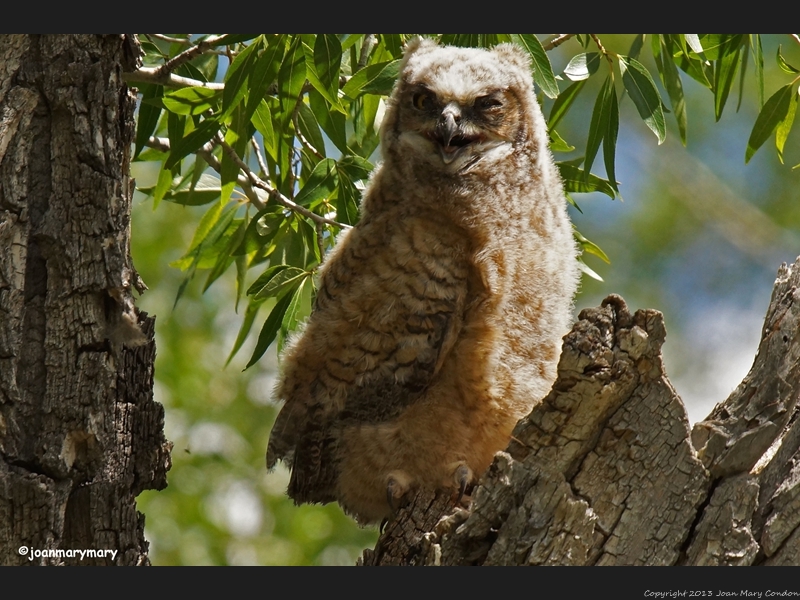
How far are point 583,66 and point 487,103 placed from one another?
0.31 meters

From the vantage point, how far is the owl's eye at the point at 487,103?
9.02 feet

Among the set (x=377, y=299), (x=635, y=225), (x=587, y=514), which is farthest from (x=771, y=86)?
(x=587, y=514)

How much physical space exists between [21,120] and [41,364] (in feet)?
1.90

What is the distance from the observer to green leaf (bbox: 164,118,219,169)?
258 centimetres

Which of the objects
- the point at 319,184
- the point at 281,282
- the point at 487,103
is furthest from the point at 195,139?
the point at 487,103

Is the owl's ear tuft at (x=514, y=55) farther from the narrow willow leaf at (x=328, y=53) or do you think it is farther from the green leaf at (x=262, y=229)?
the green leaf at (x=262, y=229)

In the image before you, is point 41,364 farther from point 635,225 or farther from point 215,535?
point 635,225

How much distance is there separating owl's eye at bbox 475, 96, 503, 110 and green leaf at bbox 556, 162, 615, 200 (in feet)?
1.27

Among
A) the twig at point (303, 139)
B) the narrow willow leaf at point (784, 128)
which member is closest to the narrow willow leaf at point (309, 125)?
the twig at point (303, 139)

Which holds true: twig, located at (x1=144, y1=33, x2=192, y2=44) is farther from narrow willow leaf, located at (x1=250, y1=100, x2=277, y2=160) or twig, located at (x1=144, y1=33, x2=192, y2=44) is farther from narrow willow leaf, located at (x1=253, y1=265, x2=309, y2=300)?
narrow willow leaf, located at (x1=253, y1=265, x2=309, y2=300)

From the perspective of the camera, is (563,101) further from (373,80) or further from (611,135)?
(373,80)

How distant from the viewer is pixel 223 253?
320 centimetres

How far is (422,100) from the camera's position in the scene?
109 inches

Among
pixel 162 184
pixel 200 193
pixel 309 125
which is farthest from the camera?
pixel 200 193
